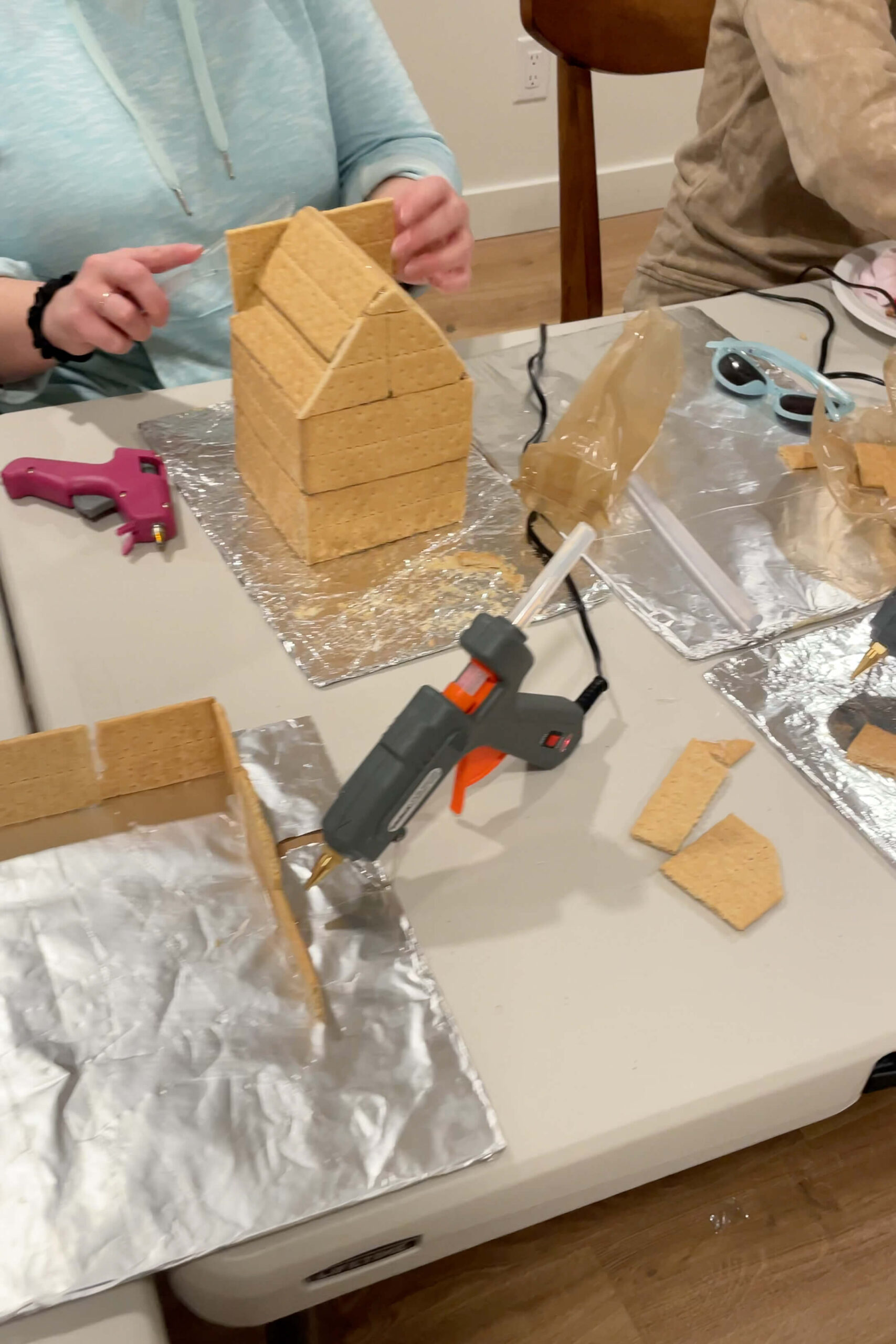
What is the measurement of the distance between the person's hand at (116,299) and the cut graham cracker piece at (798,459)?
0.50 m

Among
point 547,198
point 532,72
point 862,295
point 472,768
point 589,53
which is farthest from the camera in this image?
point 547,198

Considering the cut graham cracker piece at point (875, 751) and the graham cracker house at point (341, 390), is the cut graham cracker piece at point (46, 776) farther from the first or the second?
→ the cut graham cracker piece at point (875, 751)

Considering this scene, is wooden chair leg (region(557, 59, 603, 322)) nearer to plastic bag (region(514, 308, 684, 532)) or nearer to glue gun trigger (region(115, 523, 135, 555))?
plastic bag (region(514, 308, 684, 532))

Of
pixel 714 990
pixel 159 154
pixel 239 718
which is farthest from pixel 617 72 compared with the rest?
pixel 714 990

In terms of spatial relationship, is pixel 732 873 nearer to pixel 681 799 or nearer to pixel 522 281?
pixel 681 799

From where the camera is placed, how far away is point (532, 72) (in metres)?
2.23

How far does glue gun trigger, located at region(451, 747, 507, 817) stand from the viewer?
548 mm

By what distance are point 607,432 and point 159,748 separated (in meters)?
0.42

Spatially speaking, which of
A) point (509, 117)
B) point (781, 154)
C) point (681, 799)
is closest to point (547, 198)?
point (509, 117)

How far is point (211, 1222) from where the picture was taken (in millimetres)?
408

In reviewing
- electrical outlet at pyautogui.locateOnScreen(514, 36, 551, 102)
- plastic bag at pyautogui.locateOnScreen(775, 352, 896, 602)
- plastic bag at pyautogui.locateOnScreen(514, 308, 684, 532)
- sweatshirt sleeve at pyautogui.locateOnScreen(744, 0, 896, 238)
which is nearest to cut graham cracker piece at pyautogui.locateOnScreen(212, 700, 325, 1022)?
plastic bag at pyautogui.locateOnScreen(514, 308, 684, 532)

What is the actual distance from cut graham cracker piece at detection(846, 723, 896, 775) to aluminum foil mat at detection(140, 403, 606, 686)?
0.68 ft

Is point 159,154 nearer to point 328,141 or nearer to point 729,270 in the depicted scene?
point 328,141

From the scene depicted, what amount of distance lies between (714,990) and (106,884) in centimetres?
32
